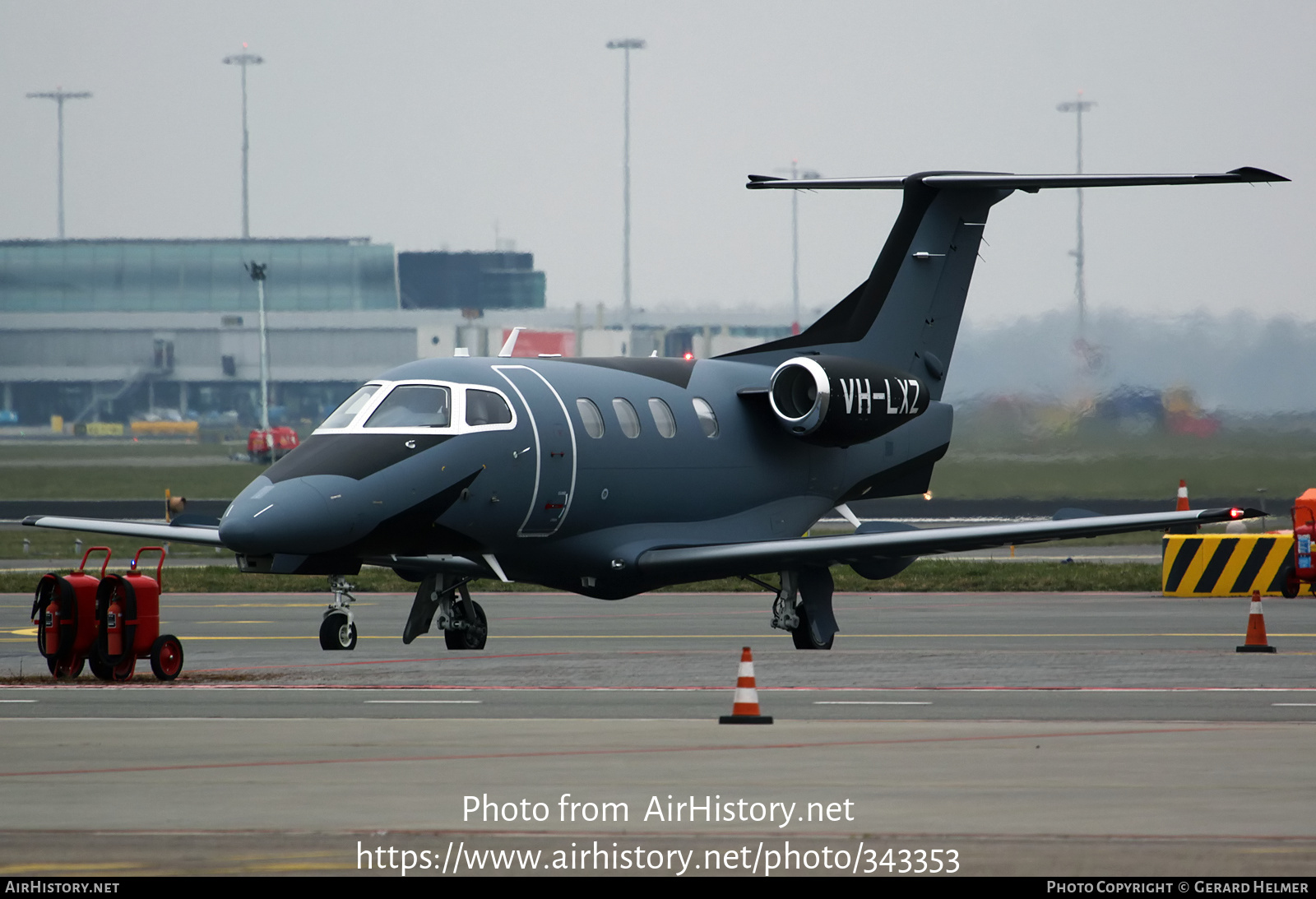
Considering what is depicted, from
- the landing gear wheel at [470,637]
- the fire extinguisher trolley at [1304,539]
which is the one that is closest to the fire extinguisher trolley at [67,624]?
the landing gear wheel at [470,637]

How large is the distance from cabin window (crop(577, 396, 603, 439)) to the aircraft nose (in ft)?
13.1

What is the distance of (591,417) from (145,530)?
20.6 feet

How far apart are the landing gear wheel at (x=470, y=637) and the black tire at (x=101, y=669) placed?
196 inches

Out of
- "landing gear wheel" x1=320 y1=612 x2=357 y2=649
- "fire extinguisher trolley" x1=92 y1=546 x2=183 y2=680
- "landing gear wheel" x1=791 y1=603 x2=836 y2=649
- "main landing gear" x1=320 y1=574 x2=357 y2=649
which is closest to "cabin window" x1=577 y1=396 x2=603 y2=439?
"landing gear wheel" x1=791 y1=603 x2=836 y2=649

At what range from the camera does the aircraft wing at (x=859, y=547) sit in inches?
912

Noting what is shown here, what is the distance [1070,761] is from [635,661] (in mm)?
9152

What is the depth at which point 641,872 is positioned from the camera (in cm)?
977

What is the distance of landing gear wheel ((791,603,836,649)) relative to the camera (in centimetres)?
2434

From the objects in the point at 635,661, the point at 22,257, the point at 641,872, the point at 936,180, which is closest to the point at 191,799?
the point at 641,872

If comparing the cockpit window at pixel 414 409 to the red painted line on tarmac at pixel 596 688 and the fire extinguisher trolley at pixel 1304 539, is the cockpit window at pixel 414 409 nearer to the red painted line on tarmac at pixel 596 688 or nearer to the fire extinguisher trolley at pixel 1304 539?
the red painted line on tarmac at pixel 596 688

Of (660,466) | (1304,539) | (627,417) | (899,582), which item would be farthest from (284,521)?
(899,582)

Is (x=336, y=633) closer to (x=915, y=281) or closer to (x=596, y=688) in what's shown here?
(x=596, y=688)

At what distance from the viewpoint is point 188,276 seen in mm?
157750
